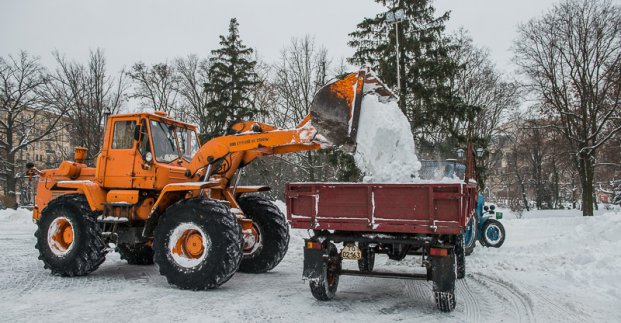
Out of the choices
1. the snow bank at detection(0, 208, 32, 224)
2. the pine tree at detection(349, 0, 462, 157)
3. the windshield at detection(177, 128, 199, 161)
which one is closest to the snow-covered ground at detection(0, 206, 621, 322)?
the windshield at detection(177, 128, 199, 161)

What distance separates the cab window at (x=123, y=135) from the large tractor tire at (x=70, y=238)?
1.13 meters

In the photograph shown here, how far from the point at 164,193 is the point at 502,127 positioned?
109ft

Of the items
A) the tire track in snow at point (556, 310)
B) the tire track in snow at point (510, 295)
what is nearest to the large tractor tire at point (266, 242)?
the tire track in snow at point (510, 295)

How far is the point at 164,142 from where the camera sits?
9.02 metres

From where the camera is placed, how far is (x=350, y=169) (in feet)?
77.8

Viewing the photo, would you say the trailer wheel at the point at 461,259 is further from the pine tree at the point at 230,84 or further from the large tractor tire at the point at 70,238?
the pine tree at the point at 230,84

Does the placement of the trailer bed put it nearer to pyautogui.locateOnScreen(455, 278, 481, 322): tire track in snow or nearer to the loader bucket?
the loader bucket

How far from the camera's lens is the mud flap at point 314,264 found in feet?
21.4

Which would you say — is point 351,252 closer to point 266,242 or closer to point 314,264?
point 314,264

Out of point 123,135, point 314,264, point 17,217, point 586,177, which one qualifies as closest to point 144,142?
point 123,135

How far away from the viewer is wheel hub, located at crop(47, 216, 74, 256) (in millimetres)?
8688

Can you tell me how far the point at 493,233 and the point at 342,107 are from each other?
8478mm

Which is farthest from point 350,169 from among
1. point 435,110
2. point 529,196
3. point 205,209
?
point 529,196

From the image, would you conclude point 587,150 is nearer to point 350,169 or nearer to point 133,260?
point 350,169
